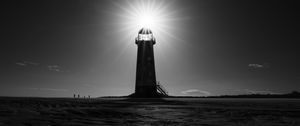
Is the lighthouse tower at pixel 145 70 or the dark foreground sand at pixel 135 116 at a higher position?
the lighthouse tower at pixel 145 70

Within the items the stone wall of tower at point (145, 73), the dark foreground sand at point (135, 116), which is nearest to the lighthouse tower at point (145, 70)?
the stone wall of tower at point (145, 73)

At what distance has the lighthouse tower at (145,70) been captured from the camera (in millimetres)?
51250

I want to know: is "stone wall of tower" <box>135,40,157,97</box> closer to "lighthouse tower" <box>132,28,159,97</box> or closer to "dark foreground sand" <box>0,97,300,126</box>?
"lighthouse tower" <box>132,28,159,97</box>

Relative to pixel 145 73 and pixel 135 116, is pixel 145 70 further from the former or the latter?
pixel 135 116

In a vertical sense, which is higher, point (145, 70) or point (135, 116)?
point (145, 70)

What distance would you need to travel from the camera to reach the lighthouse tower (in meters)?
51.2

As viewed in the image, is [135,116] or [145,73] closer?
[135,116]

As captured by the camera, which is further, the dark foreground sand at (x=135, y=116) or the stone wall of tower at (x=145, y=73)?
the stone wall of tower at (x=145, y=73)

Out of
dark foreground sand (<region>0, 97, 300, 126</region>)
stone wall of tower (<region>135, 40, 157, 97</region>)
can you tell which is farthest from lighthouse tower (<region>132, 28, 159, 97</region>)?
dark foreground sand (<region>0, 97, 300, 126</region>)

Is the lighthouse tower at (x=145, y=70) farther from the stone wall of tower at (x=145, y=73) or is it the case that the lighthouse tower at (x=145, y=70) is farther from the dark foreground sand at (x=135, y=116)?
the dark foreground sand at (x=135, y=116)

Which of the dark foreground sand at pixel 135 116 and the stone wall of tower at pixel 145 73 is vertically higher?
the stone wall of tower at pixel 145 73

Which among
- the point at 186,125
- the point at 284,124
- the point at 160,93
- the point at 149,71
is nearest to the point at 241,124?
the point at 284,124

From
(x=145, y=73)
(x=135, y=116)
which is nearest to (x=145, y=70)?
(x=145, y=73)

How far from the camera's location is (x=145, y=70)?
5116 centimetres
